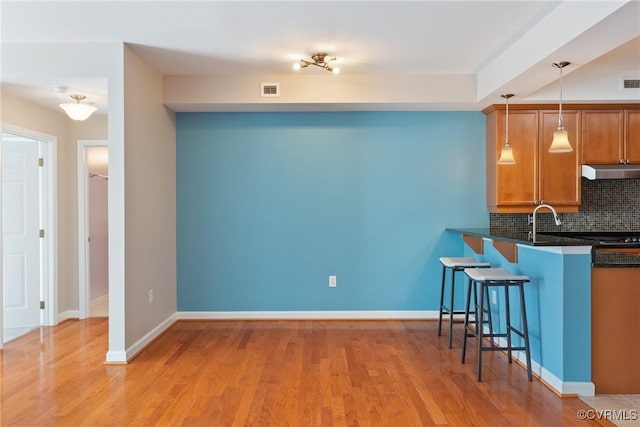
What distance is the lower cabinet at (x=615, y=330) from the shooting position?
9.43ft

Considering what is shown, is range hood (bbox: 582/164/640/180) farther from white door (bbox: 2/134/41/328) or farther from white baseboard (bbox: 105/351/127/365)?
white door (bbox: 2/134/41/328)

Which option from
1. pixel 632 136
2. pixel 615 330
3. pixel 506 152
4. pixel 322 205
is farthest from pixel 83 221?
pixel 632 136

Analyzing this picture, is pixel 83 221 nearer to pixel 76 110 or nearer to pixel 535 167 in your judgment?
pixel 76 110

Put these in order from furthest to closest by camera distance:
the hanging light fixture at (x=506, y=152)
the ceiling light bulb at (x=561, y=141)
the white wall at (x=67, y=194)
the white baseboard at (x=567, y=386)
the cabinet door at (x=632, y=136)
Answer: the white wall at (x=67, y=194), the cabinet door at (x=632, y=136), the hanging light fixture at (x=506, y=152), the ceiling light bulb at (x=561, y=141), the white baseboard at (x=567, y=386)

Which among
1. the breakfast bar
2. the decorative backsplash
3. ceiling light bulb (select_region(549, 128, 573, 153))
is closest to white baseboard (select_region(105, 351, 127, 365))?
the breakfast bar

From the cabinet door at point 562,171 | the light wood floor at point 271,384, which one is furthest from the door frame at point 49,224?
the cabinet door at point 562,171

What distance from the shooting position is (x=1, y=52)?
3539 mm

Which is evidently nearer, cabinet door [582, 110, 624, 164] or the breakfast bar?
the breakfast bar

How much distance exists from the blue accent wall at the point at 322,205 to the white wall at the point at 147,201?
0.78ft

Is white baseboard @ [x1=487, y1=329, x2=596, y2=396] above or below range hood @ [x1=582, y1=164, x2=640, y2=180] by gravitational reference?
below

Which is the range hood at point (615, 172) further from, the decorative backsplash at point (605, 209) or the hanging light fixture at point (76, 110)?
the hanging light fixture at point (76, 110)

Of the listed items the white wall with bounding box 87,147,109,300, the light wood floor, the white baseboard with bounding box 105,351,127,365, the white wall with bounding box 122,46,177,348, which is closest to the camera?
the light wood floor

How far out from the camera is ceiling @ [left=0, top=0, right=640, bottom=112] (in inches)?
114

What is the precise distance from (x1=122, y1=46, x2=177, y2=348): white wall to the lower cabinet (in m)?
3.37
